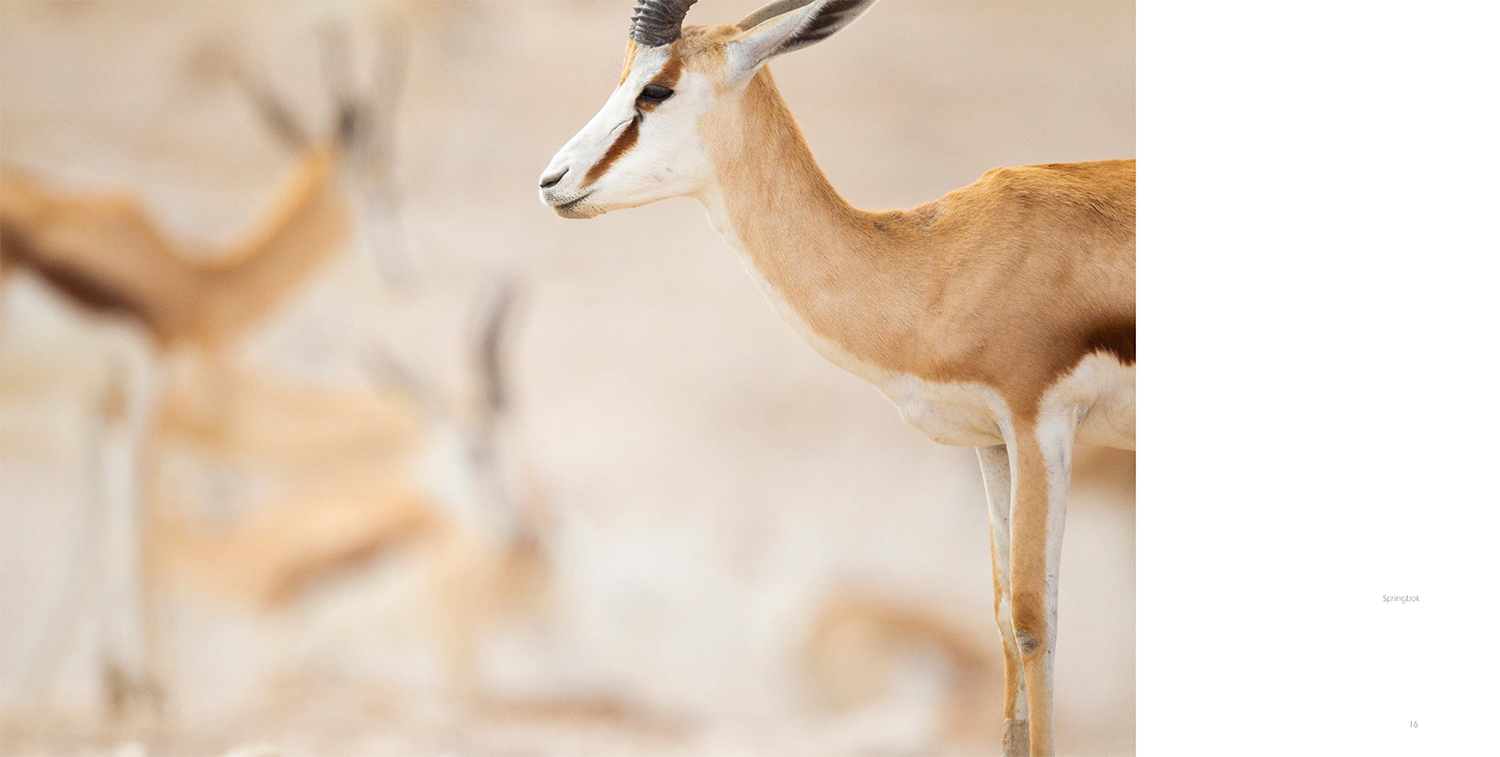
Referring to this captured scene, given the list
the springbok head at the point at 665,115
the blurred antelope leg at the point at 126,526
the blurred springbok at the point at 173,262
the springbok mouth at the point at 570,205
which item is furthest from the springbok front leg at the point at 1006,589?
the blurred antelope leg at the point at 126,526

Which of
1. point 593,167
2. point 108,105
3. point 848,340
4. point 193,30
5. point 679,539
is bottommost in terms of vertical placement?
point 679,539

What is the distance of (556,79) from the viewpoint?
241 cm

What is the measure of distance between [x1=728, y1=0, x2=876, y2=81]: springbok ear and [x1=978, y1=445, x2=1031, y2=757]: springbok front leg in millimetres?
695

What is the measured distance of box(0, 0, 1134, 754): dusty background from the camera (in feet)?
7.52

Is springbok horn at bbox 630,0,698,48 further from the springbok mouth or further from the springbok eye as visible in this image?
the springbok mouth

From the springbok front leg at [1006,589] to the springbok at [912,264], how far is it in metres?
0.03

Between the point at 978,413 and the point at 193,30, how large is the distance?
6.10 ft

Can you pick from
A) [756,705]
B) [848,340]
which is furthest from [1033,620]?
[756,705]

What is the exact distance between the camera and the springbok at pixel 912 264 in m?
1.69

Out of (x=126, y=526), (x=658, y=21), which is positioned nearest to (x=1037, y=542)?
(x=658, y=21)

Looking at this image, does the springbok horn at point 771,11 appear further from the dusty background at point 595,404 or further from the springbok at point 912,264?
the dusty background at point 595,404

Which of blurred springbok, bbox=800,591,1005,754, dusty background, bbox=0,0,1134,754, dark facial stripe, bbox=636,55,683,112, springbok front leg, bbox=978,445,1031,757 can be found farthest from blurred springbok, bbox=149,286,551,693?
springbok front leg, bbox=978,445,1031,757
